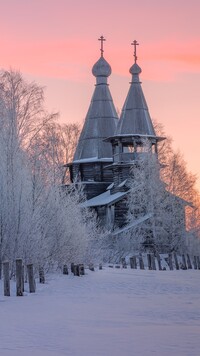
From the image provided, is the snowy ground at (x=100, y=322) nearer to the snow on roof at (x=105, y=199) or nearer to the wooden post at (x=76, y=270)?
the wooden post at (x=76, y=270)

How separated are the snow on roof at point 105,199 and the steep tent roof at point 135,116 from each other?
3614 mm

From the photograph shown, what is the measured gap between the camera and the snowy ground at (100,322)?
834cm

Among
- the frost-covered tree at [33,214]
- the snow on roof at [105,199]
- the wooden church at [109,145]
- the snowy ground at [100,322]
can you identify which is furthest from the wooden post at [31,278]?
the snow on roof at [105,199]

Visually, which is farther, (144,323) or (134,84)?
(134,84)

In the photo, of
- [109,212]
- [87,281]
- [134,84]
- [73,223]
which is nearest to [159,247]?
[109,212]

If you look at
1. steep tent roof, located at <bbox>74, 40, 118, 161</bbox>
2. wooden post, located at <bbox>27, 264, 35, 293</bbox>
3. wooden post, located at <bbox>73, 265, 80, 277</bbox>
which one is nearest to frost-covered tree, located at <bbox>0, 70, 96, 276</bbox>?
wooden post, located at <bbox>73, 265, 80, 277</bbox>

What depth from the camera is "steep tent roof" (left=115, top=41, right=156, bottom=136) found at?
4522cm

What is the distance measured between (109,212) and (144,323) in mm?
36203

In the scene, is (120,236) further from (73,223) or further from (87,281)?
(87,281)

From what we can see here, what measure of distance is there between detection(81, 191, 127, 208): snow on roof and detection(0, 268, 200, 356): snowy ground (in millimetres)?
26661

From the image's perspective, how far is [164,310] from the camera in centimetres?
1286

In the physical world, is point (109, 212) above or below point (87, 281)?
above

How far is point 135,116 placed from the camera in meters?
45.6

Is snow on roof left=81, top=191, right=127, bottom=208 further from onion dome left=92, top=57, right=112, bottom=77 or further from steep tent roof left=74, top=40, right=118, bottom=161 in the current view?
onion dome left=92, top=57, right=112, bottom=77
